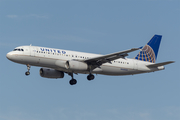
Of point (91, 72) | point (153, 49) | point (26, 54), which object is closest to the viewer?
point (26, 54)

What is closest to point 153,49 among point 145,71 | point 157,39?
point 157,39

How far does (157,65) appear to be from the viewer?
57938mm

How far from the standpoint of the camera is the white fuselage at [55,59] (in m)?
51.6

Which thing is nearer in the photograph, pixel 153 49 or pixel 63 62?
pixel 63 62

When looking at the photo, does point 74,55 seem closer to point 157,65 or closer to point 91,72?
point 91,72

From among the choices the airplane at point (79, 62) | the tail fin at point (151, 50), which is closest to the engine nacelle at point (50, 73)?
the airplane at point (79, 62)

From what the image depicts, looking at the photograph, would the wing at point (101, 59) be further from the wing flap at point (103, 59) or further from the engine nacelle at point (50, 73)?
the engine nacelle at point (50, 73)

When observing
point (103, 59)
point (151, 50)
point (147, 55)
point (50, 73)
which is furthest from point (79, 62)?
point (151, 50)

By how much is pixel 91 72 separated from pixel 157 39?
1598 centimetres

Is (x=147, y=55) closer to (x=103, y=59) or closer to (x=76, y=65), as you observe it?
(x=103, y=59)

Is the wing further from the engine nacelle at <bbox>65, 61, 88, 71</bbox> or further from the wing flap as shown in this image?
the engine nacelle at <bbox>65, 61, 88, 71</bbox>

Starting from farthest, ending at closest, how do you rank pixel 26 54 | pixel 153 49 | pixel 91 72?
pixel 153 49 → pixel 91 72 → pixel 26 54

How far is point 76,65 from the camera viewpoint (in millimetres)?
53344

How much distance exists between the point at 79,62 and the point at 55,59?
12.3 feet
